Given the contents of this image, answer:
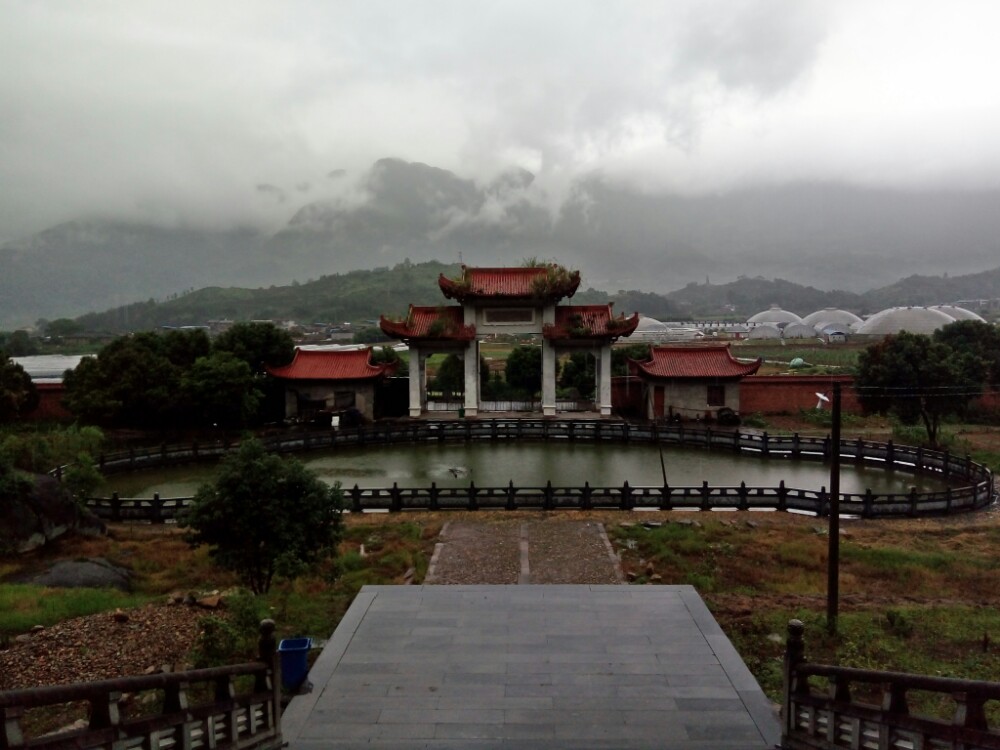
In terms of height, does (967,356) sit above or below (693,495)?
above

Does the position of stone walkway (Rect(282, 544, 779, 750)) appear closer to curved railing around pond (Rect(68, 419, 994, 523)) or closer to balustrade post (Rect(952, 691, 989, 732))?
balustrade post (Rect(952, 691, 989, 732))

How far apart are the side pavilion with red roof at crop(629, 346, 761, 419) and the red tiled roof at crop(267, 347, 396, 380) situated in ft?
43.8

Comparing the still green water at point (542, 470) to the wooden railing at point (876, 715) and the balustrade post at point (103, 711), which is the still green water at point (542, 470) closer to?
the wooden railing at point (876, 715)

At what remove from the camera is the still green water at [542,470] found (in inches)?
903

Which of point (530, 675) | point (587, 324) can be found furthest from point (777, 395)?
point (530, 675)

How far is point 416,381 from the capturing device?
3484cm

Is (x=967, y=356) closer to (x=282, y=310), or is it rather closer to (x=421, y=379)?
(x=421, y=379)

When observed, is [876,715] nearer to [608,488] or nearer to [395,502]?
[608,488]

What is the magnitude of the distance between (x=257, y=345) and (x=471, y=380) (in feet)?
34.6

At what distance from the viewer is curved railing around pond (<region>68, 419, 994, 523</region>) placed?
18938mm

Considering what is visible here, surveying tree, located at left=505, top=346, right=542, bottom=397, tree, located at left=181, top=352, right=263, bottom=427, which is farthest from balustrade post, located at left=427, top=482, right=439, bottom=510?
tree, located at left=505, top=346, right=542, bottom=397

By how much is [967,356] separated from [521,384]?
21766 millimetres

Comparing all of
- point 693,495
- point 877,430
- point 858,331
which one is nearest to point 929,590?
point 693,495

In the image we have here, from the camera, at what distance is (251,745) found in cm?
634
